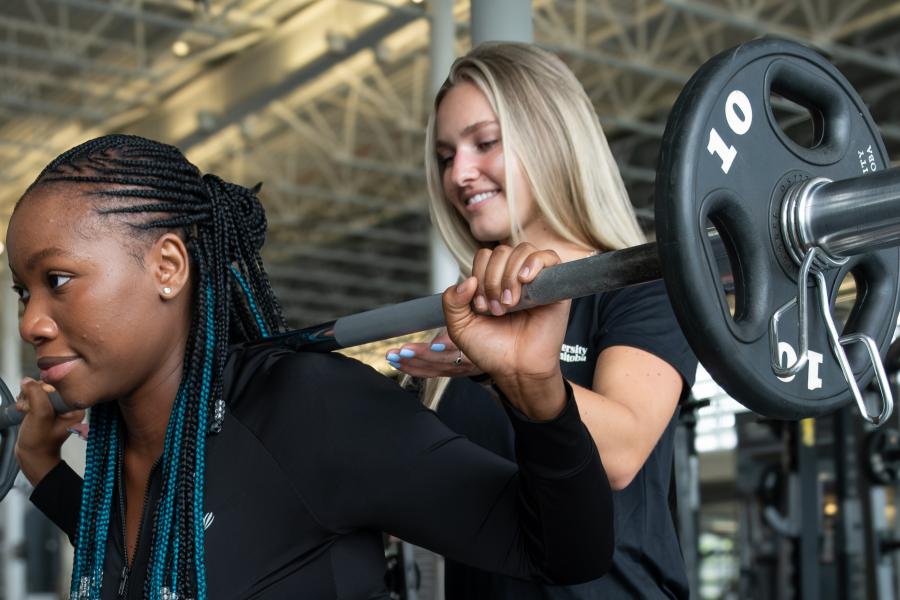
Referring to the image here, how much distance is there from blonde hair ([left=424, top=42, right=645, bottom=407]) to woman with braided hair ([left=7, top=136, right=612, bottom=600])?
1.41 feet

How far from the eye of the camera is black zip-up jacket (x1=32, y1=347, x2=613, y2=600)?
114cm

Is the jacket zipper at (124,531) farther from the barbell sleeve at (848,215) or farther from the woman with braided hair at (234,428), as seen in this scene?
the barbell sleeve at (848,215)

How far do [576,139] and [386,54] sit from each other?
23.9ft

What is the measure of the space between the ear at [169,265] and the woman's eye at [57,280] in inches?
3.5

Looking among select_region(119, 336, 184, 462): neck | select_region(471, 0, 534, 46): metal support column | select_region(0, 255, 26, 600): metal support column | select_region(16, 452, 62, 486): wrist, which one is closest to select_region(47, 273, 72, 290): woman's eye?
select_region(119, 336, 184, 462): neck

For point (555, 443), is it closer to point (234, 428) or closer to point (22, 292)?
point (234, 428)

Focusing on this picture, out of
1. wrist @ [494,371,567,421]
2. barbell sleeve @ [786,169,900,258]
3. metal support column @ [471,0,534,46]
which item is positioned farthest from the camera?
metal support column @ [471,0,534,46]

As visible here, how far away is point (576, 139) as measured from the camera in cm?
164

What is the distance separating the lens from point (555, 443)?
110 centimetres

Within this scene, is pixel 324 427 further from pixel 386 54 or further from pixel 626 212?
pixel 386 54

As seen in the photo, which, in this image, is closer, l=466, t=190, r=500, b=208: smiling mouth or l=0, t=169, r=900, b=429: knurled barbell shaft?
l=0, t=169, r=900, b=429: knurled barbell shaft

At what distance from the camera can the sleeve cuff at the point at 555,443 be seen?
1.10 metres

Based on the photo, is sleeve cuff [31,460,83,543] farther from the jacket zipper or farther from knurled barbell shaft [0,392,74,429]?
the jacket zipper

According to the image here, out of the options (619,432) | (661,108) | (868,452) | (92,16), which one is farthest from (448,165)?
(661,108)
